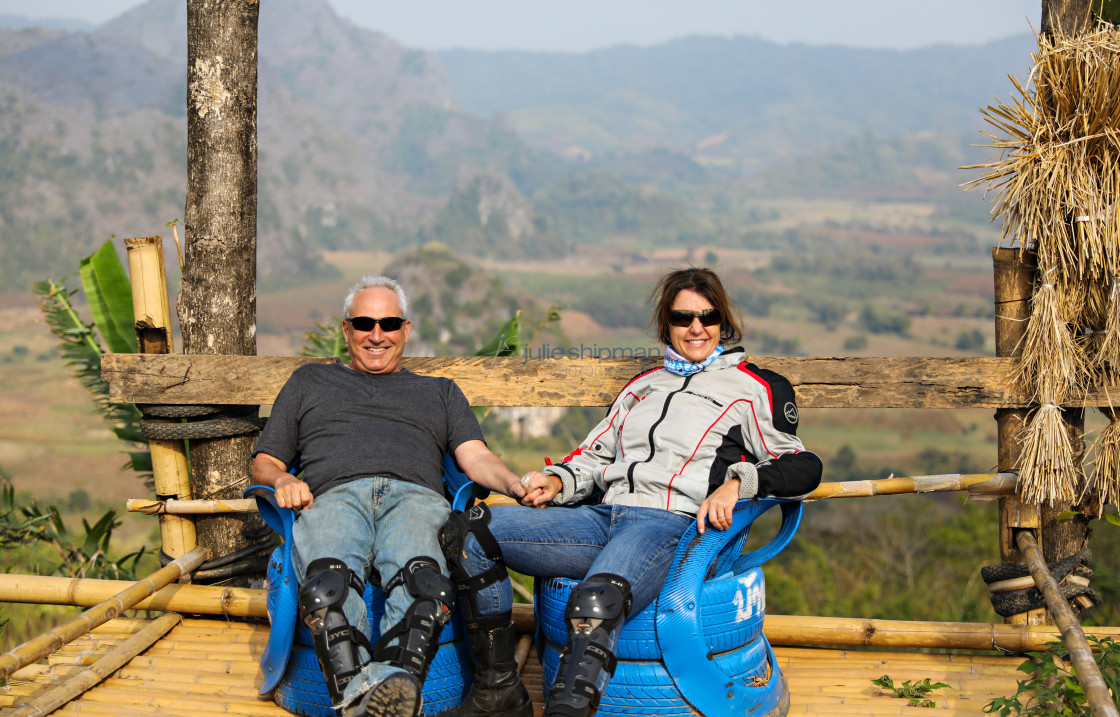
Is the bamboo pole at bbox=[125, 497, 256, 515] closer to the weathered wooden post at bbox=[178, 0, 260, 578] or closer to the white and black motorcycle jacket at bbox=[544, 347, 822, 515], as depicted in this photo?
the weathered wooden post at bbox=[178, 0, 260, 578]

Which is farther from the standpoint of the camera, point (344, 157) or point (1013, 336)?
point (344, 157)

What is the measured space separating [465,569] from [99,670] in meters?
1.63

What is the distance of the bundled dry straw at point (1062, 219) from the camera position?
361cm

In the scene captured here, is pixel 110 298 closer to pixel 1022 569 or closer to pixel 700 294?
pixel 700 294

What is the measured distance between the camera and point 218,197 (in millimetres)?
4199

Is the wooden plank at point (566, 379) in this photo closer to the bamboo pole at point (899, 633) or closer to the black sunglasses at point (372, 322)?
the black sunglasses at point (372, 322)

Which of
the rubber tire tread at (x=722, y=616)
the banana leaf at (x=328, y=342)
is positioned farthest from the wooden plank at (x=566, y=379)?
the banana leaf at (x=328, y=342)

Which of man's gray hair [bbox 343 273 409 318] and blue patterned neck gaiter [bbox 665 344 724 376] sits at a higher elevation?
man's gray hair [bbox 343 273 409 318]

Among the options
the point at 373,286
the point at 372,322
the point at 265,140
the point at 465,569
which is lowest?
the point at 465,569

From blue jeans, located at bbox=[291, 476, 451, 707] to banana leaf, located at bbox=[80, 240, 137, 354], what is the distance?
2.27m

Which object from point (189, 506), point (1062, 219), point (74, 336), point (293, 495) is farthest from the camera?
point (74, 336)

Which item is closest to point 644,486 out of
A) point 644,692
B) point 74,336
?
point 644,692

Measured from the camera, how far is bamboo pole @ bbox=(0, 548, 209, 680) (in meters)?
3.21

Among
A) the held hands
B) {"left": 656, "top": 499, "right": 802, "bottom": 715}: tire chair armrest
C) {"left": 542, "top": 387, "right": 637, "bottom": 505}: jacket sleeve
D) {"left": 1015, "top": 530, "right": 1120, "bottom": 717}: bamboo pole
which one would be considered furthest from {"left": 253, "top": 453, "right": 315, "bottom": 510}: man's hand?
{"left": 1015, "top": 530, "right": 1120, "bottom": 717}: bamboo pole
